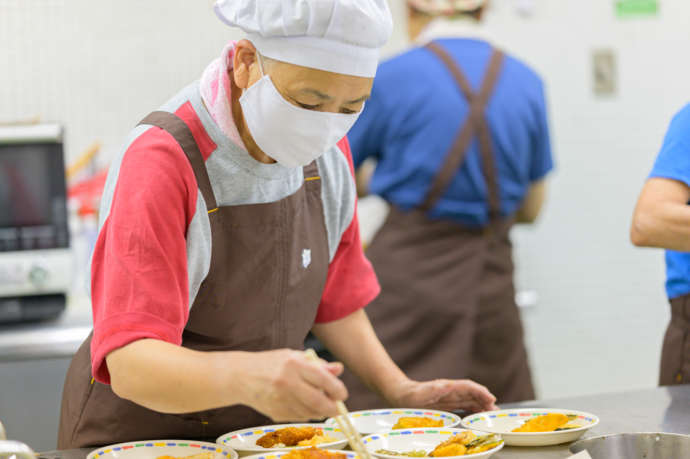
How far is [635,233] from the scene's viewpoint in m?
2.00

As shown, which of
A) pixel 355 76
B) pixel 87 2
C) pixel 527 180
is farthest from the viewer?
pixel 87 2

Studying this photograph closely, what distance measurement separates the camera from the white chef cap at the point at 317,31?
1325 mm

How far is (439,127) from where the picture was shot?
8.58 feet

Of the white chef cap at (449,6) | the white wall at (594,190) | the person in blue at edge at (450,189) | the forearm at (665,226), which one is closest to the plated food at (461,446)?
the forearm at (665,226)

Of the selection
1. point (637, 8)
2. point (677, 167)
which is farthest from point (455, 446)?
point (637, 8)

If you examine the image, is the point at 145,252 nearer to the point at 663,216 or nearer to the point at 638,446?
the point at 638,446

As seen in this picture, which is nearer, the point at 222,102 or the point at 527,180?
the point at 222,102

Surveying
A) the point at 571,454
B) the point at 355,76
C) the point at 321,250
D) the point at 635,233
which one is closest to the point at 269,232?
the point at 321,250

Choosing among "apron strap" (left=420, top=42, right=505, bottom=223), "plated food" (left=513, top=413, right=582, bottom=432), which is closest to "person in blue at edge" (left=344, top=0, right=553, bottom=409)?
"apron strap" (left=420, top=42, right=505, bottom=223)

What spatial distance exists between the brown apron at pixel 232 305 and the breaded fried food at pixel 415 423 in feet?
0.78

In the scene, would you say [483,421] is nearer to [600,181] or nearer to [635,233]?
[635,233]

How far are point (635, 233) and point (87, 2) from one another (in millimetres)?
2226

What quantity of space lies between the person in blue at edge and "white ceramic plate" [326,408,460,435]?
1022mm

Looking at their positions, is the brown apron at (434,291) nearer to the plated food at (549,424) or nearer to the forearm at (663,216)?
the forearm at (663,216)
